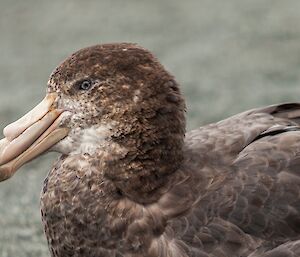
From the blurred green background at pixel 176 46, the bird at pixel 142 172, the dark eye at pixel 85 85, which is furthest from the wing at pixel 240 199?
the blurred green background at pixel 176 46

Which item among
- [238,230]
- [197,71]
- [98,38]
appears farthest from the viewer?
[98,38]

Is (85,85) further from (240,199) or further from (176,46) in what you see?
(176,46)

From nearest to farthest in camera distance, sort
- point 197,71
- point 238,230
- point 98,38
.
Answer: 1. point 238,230
2. point 197,71
3. point 98,38

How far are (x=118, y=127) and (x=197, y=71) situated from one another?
3204mm

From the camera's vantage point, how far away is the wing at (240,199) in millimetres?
3734

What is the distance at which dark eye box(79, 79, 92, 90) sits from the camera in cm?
382

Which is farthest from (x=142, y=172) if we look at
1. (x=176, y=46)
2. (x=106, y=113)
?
(x=176, y=46)

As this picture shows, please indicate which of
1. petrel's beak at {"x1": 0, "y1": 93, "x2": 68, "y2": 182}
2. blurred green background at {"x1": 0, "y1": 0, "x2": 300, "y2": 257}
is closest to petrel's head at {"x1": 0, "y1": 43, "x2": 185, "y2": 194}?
petrel's beak at {"x1": 0, "y1": 93, "x2": 68, "y2": 182}

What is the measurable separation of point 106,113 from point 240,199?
0.57m

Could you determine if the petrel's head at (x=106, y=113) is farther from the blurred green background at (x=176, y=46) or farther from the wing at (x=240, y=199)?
the blurred green background at (x=176, y=46)

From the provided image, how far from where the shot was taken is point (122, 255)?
3.80 metres

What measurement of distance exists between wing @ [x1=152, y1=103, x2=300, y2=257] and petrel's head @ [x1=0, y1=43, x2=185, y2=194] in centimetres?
15

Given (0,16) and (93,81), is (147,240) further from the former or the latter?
(0,16)

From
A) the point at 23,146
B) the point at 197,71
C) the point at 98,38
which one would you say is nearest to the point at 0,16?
the point at 98,38
